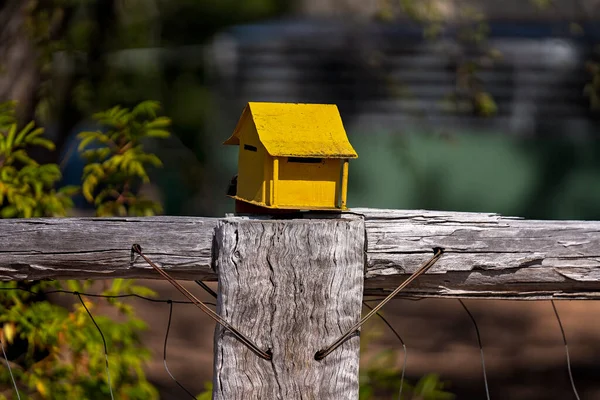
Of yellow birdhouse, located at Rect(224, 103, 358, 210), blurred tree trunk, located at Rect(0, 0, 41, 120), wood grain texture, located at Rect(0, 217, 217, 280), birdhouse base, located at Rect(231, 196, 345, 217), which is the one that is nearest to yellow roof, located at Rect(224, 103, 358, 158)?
yellow birdhouse, located at Rect(224, 103, 358, 210)

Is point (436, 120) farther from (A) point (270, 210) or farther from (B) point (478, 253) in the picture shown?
(A) point (270, 210)

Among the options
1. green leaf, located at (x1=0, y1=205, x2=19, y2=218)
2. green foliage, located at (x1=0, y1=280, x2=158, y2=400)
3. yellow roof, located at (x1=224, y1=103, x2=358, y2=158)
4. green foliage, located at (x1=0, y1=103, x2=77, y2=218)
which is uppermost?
yellow roof, located at (x1=224, y1=103, x2=358, y2=158)

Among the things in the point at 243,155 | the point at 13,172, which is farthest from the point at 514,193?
the point at 243,155

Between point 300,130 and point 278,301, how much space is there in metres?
0.47

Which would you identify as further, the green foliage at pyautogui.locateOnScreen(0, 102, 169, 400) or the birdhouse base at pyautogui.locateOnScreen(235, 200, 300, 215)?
the green foliage at pyautogui.locateOnScreen(0, 102, 169, 400)

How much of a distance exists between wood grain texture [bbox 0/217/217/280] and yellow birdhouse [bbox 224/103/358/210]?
18cm

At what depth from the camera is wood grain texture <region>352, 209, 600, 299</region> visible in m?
2.12

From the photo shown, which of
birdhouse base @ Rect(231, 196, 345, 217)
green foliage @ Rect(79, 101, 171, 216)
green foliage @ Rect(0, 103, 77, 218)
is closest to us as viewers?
birdhouse base @ Rect(231, 196, 345, 217)

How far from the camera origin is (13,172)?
12.2 ft

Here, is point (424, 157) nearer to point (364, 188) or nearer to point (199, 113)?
point (364, 188)

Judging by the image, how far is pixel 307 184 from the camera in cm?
216

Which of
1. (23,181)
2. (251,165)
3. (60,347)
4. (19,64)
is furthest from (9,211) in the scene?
(251,165)

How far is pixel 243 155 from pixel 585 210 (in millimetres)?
8603

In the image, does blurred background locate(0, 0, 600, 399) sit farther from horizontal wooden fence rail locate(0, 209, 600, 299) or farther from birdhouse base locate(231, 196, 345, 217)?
birdhouse base locate(231, 196, 345, 217)
